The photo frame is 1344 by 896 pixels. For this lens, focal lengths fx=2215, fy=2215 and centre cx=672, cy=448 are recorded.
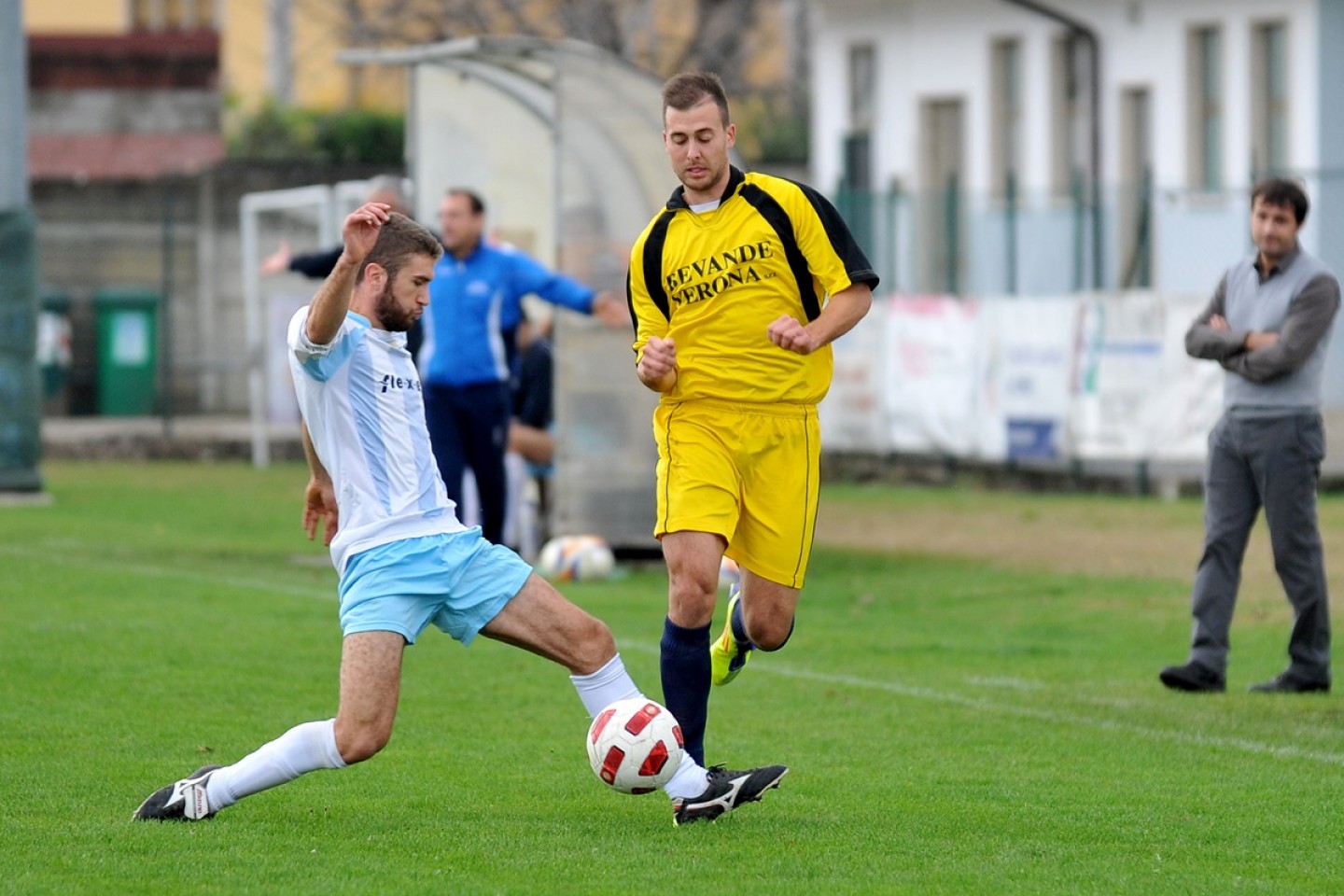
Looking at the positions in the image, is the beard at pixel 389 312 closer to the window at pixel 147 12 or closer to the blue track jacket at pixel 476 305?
the blue track jacket at pixel 476 305

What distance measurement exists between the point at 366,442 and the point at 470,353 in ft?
21.8

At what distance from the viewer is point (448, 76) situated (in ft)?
58.4

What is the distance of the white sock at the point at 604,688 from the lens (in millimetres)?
6852

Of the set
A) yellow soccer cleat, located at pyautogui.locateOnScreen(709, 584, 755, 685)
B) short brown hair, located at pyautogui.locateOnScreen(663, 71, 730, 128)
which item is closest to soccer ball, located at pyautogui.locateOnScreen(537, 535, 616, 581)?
yellow soccer cleat, located at pyautogui.locateOnScreen(709, 584, 755, 685)

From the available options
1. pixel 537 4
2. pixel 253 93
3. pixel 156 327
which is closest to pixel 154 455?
pixel 156 327

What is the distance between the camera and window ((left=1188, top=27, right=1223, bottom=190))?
2902 centimetres

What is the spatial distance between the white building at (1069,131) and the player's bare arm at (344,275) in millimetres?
16483

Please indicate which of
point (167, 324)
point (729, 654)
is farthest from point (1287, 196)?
point (167, 324)

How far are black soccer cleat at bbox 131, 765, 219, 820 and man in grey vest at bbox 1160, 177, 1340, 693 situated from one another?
16.4 ft

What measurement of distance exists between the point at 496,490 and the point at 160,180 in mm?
17144

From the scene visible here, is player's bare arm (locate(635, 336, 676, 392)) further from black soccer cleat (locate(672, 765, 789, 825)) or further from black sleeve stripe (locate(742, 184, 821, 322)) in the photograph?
black soccer cleat (locate(672, 765, 789, 825))

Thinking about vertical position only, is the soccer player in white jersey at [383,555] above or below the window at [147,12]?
below

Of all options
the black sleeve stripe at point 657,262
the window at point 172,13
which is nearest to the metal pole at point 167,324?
the black sleeve stripe at point 657,262

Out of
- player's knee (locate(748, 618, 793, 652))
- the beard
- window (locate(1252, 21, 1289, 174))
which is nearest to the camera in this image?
the beard
